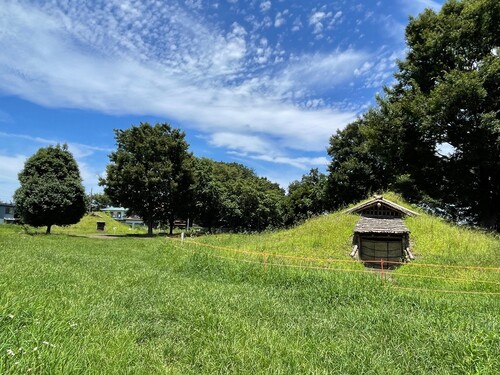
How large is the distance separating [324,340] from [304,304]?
2768mm

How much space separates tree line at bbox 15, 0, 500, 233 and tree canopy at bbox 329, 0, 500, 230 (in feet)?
0.23

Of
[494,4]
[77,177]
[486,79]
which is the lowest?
[77,177]

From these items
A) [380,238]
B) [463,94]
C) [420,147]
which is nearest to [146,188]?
[420,147]

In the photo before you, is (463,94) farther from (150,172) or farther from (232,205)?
(232,205)

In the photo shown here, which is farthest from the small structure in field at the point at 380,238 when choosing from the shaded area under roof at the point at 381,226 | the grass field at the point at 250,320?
the grass field at the point at 250,320

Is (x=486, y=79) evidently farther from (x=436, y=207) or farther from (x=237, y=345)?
(x=237, y=345)

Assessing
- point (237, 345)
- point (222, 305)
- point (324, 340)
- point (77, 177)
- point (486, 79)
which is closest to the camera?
point (237, 345)

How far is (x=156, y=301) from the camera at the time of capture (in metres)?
7.69

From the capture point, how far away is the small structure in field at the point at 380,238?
16594 mm

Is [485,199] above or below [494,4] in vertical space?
below

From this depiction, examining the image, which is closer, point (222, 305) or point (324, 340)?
point (324, 340)

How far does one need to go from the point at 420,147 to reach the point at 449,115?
416 cm

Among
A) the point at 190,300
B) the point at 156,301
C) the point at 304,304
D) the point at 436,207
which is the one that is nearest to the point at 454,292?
the point at 304,304

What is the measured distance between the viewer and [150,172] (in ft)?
134
